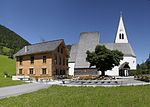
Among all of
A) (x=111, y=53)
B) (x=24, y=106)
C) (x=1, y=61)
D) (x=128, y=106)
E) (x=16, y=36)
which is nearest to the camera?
(x=128, y=106)

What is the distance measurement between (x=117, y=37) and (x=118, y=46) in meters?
6.36

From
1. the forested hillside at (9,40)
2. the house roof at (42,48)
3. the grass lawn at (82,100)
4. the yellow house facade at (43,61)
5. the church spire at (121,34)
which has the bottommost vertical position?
the grass lawn at (82,100)

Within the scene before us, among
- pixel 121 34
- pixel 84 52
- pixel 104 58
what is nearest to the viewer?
pixel 104 58

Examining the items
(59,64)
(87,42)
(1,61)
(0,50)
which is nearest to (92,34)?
(87,42)

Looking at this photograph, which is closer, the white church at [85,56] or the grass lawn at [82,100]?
the grass lawn at [82,100]

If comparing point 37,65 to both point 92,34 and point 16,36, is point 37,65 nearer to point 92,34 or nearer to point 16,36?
point 92,34

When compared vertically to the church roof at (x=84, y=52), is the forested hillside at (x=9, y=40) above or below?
above

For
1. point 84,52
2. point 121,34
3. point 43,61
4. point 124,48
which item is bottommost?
point 43,61

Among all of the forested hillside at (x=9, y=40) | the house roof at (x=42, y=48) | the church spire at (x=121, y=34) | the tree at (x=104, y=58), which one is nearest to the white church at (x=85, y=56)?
the church spire at (x=121, y=34)

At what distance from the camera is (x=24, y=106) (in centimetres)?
1311

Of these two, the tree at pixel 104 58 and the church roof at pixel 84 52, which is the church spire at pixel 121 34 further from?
the tree at pixel 104 58

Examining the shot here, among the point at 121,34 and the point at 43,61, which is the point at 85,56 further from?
the point at 43,61

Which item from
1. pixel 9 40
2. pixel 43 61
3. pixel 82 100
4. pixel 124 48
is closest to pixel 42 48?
pixel 43 61

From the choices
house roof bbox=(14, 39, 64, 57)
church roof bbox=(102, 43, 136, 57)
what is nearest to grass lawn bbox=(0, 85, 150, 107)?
house roof bbox=(14, 39, 64, 57)
